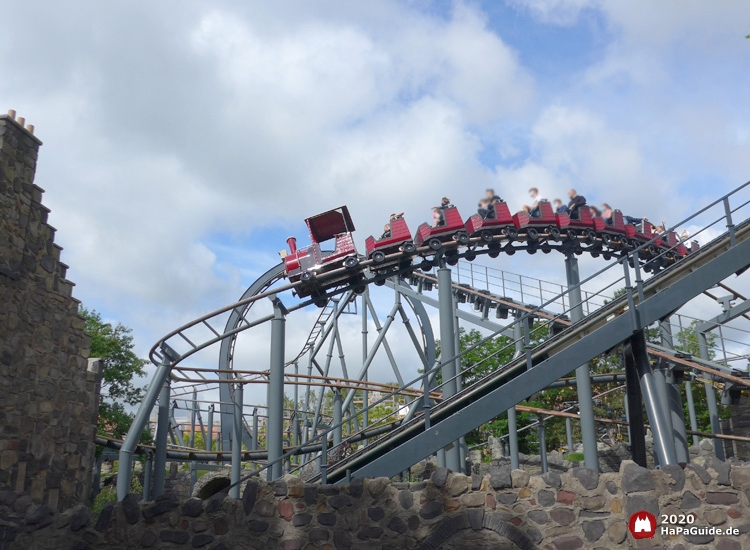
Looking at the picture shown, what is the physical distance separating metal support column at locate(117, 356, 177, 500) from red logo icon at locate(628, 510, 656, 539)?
764 cm

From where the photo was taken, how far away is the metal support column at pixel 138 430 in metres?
11.1

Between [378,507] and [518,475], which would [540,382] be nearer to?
[518,475]

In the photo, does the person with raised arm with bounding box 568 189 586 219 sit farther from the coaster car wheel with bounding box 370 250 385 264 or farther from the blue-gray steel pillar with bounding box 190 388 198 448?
the blue-gray steel pillar with bounding box 190 388 198 448

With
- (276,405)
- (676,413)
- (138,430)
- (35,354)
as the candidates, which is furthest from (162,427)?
(676,413)

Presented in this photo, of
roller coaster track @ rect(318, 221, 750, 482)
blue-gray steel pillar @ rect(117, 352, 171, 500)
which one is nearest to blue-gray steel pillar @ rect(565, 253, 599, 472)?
roller coaster track @ rect(318, 221, 750, 482)

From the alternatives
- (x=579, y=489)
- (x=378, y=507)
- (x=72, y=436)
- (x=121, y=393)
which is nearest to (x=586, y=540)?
(x=579, y=489)

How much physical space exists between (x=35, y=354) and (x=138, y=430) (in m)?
2.93

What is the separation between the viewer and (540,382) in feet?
24.9

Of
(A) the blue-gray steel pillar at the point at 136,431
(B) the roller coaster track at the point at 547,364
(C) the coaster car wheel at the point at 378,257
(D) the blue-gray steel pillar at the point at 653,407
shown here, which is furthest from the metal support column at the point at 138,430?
(D) the blue-gray steel pillar at the point at 653,407

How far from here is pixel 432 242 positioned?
1303 centimetres

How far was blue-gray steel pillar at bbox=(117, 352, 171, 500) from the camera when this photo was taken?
436 inches

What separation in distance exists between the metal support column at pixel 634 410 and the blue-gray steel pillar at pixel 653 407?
12cm

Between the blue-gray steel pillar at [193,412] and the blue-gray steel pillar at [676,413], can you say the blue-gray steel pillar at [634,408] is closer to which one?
the blue-gray steel pillar at [676,413]

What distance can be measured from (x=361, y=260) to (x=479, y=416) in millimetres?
5986
